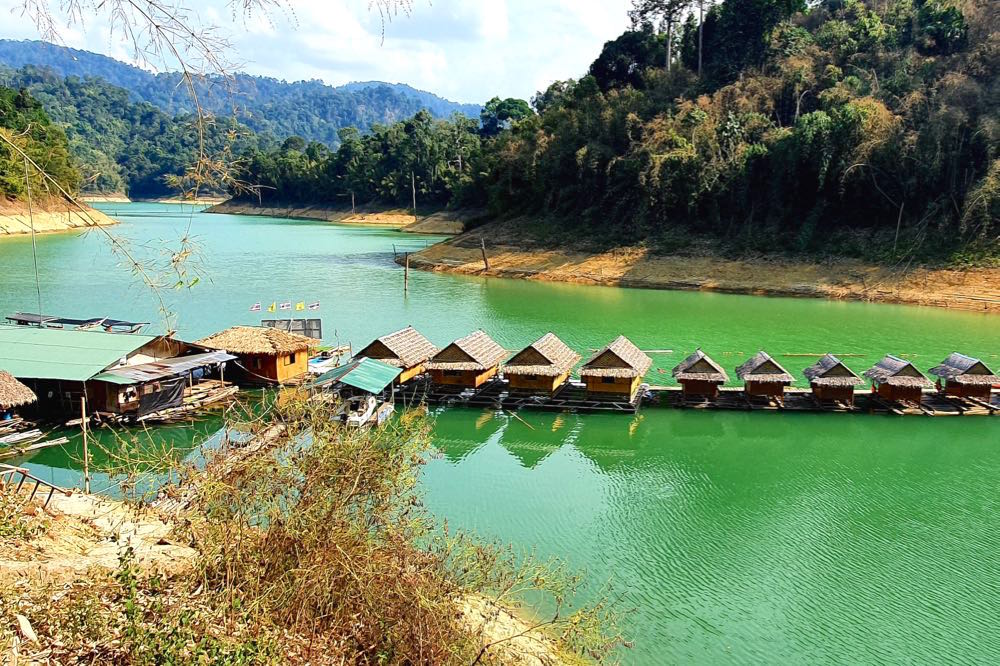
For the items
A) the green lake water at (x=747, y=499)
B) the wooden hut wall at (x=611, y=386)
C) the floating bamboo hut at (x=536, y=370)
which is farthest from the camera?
the floating bamboo hut at (x=536, y=370)

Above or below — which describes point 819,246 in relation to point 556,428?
above

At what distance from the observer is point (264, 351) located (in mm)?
18938

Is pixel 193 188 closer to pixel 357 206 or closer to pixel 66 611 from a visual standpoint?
pixel 66 611

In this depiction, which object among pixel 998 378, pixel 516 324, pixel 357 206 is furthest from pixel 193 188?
pixel 357 206

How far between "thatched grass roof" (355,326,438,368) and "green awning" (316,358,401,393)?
2.03 ft

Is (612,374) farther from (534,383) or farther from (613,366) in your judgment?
(534,383)

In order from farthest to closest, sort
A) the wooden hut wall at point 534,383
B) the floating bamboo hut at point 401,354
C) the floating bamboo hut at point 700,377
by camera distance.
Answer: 1. the floating bamboo hut at point 401,354
2. the wooden hut wall at point 534,383
3. the floating bamboo hut at point 700,377

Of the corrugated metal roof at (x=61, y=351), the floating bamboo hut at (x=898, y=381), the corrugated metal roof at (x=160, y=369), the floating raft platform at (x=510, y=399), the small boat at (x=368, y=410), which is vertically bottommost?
the floating raft platform at (x=510, y=399)

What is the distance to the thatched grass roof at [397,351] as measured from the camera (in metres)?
19.0

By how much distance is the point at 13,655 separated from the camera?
4809mm

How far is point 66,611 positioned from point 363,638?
220 centimetres

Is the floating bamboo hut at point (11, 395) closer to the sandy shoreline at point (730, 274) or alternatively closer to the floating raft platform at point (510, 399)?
the floating raft platform at point (510, 399)

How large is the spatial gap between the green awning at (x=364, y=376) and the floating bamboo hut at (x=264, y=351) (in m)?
2.24

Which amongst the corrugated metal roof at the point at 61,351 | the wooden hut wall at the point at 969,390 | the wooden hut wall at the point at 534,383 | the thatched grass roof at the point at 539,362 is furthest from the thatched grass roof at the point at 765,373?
the corrugated metal roof at the point at 61,351
